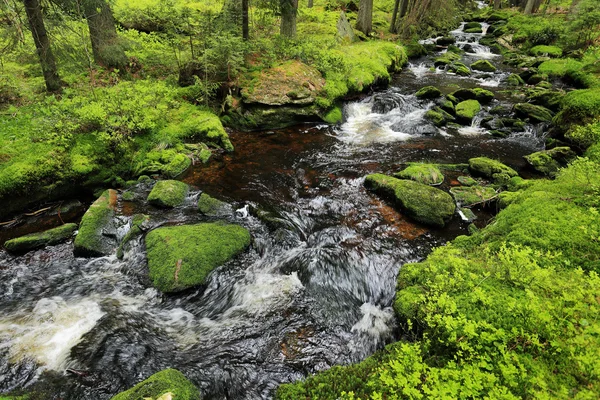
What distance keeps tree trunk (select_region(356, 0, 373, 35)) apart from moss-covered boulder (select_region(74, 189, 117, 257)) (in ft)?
71.9

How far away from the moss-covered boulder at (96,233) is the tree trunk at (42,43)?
17.5ft

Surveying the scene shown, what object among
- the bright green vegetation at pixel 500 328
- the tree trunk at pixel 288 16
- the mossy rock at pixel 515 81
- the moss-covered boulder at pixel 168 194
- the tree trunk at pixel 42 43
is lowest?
the moss-covered boulder at pixel 168 194

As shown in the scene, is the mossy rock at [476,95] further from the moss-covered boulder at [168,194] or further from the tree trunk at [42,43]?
the tree trunk at [42,43]

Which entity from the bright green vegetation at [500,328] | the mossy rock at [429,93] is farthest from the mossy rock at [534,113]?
the bright green vegetation at [500,328]

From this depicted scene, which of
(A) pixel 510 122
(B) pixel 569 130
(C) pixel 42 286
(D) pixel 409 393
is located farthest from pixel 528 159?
(C) pixel 42 286

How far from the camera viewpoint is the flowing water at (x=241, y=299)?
14.2ft

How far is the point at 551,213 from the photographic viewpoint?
17.1 feet

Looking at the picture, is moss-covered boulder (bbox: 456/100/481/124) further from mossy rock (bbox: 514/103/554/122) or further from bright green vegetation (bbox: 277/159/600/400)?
bright green vegetation (bbox: 277/159/600/400)

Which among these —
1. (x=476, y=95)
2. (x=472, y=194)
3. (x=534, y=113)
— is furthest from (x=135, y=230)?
(x=476, y=95)

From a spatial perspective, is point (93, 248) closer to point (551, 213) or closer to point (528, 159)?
point (551, 213)

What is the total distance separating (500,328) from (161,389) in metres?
3.68

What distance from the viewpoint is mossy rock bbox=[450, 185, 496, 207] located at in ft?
26.2

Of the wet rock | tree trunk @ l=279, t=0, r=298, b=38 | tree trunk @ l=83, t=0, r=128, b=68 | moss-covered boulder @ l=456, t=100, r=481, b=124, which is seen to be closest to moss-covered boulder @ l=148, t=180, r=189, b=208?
tree trunk @ l=83, t=0, r=128, b=68

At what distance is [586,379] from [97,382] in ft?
17.8
